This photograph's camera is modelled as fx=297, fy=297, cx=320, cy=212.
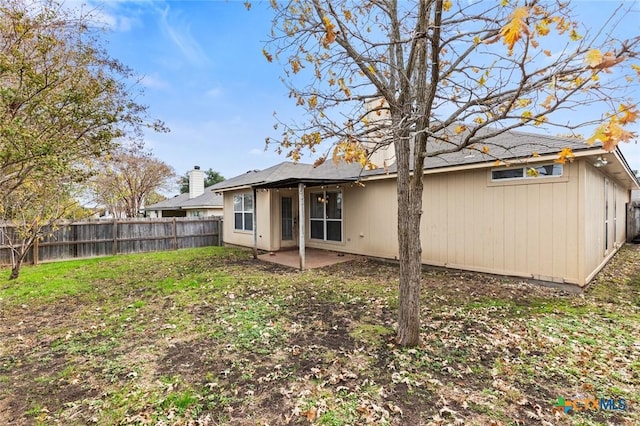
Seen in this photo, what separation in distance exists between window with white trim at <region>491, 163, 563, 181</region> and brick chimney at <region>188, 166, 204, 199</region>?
19417mm

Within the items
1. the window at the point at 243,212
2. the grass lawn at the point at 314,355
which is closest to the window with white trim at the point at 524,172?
the grass lawn at the point at 314,355

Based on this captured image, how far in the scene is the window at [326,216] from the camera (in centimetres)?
1058

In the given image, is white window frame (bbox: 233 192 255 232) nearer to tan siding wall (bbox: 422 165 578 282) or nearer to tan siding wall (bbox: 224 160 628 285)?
tan siding wall (bbox: 224 160 628 285)

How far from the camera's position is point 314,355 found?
139 inches

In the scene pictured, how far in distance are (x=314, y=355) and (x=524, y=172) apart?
5.77 metres

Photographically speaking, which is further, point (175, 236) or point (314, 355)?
point (175, 236)

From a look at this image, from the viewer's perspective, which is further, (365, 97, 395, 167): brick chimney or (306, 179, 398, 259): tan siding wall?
(306, 179, 398, 259): tan siding wall

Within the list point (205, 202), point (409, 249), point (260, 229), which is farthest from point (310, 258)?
point (205, 202)

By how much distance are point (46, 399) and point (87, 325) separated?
2.05 m

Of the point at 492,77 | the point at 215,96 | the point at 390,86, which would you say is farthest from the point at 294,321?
the point at 215,96

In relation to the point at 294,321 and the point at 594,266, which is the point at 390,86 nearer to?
the point at 294,321

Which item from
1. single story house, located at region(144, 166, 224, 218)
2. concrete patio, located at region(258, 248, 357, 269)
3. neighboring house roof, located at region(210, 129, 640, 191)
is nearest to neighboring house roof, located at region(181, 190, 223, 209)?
single story house, located at region(144, 166, 224, 218)

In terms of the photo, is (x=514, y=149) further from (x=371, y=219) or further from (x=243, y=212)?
(x=243, y=212)

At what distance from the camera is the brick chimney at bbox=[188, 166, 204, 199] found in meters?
21.2
